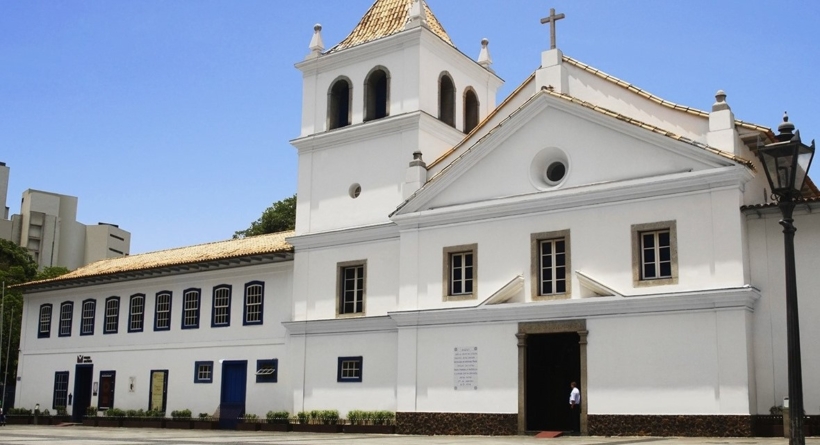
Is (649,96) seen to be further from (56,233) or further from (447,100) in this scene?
(56,233)

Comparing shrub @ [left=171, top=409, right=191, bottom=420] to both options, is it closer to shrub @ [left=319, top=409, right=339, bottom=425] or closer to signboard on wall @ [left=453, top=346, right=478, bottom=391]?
shrub @ [left=319, top=409, right=339, bottom=425]

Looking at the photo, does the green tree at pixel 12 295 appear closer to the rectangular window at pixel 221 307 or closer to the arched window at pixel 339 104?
the rectangular window at pixel 221 307

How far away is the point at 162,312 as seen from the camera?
118 ft

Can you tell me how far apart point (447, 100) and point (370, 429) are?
37.2 ft

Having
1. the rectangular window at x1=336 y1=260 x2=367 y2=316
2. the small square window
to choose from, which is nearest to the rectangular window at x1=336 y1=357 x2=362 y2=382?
the rectangular window at x1=336 y1=260 x2=367 y2=316

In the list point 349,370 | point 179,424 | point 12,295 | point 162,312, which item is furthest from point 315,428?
point 12,295

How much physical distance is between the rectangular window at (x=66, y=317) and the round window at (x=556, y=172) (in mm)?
23894

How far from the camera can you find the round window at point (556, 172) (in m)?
25.2

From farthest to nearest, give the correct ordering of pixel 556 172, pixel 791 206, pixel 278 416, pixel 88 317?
pixel 88 317 < pixel 278 416 < pixel 556 172 < pixel 791 206

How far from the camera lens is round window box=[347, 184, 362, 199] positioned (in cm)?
3006

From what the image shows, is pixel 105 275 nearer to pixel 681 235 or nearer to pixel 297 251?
pixel 297 251

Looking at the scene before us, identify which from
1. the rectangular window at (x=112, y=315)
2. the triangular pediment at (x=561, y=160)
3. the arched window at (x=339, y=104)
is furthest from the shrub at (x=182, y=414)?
the triangular pediment at (x=561, y=160)

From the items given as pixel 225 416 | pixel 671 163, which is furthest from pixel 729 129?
pixel 225 416

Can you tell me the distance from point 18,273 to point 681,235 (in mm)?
57264
